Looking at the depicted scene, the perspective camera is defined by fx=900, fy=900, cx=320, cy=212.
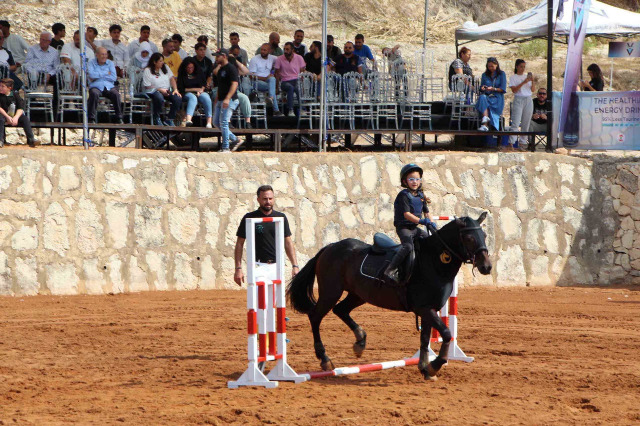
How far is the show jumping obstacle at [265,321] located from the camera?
28.1 ft

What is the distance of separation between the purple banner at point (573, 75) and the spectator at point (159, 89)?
731 cm

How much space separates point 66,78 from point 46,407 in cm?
991

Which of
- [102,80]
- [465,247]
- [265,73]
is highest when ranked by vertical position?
[265,73]

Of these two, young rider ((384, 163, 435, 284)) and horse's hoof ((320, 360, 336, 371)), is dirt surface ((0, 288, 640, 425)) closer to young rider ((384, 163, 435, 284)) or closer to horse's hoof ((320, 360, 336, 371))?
horse's hoof ((320, 360, 336, 371))

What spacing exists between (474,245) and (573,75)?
30.5 feet

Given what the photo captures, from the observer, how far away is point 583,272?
1641 centimetres

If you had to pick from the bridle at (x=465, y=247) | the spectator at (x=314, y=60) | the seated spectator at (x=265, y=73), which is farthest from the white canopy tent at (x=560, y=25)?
the bridle at (x=465, y=247)

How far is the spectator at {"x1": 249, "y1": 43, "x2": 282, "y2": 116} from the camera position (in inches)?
719

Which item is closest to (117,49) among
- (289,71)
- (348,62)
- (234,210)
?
(289,71)

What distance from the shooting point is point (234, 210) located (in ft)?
48.6

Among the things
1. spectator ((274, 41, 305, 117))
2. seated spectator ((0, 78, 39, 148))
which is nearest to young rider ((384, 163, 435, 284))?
seated spectator ((0, 78, 39, 148))

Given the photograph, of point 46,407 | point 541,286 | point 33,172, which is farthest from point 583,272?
point 46,407

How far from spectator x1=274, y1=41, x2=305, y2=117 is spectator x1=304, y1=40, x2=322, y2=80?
35 cm

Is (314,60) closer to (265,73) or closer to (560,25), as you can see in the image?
(265,73)
